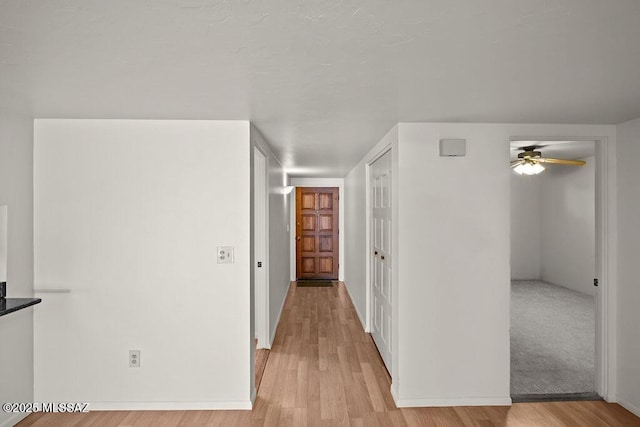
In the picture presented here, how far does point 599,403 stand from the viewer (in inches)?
115

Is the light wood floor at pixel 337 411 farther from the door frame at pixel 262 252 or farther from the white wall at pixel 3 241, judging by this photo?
the white wall at pixel 3 241

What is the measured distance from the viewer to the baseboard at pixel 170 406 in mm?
2740

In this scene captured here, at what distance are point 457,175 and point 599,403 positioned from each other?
7.11 ft

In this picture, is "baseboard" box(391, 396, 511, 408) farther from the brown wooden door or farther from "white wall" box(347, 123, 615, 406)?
the brown wooden door

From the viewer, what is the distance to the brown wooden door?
8008 mm

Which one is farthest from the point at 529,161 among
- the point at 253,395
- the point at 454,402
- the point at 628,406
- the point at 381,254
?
the point at 253,395

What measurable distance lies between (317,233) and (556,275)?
506cm

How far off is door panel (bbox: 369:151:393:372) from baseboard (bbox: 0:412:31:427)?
2909mm

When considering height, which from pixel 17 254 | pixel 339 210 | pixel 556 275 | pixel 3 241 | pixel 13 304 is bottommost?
pixel 556 275

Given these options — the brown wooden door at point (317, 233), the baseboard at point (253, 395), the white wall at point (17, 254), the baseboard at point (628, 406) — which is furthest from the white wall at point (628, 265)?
the brown wooden door at point (317, 233)

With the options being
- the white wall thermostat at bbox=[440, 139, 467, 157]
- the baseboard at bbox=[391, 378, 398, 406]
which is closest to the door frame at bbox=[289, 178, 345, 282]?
the baseboard at bbox=[391, 378, 398, 406]

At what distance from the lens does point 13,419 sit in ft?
8.36

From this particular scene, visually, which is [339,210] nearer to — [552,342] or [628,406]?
[552,342]

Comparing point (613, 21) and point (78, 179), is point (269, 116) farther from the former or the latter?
point (613, 21)
